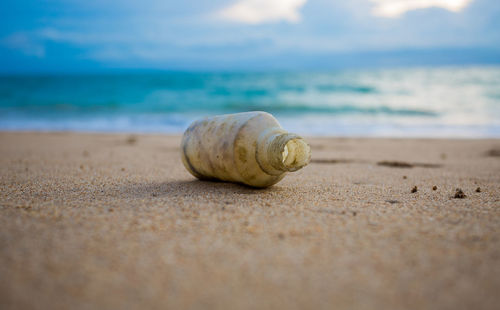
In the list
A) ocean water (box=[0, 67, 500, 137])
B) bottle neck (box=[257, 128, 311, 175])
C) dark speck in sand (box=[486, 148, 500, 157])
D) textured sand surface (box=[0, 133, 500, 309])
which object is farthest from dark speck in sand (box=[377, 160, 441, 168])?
ocean water (box=[0, 67, 500, 137])

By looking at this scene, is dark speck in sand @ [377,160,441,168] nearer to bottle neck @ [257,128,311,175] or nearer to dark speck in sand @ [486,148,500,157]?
dark speck in sand @ [486,148,500,157]

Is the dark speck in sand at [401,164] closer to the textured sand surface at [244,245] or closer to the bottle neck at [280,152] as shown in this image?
the textured sand surface at [244,245]

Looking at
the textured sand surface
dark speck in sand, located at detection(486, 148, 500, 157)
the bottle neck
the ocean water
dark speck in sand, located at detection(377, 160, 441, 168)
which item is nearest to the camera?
the textured sand surface

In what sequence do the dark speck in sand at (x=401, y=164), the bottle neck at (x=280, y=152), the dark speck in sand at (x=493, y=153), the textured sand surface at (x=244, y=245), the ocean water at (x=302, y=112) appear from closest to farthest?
the textured sand surface at (x=244, y=245)
the bottle neck at (x=280, y=152)
the dark speck in sand at (x=401, y=164)
the dark speck in sand at (x=493, y=153)
the ocean water at (x=302, y=112)

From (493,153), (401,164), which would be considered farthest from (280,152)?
(493,153)

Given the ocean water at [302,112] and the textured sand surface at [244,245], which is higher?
the ocean water at [302,112]

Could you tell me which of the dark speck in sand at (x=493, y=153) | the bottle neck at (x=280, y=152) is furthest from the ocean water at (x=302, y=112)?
the bottle neck at (x=280, y=152)
